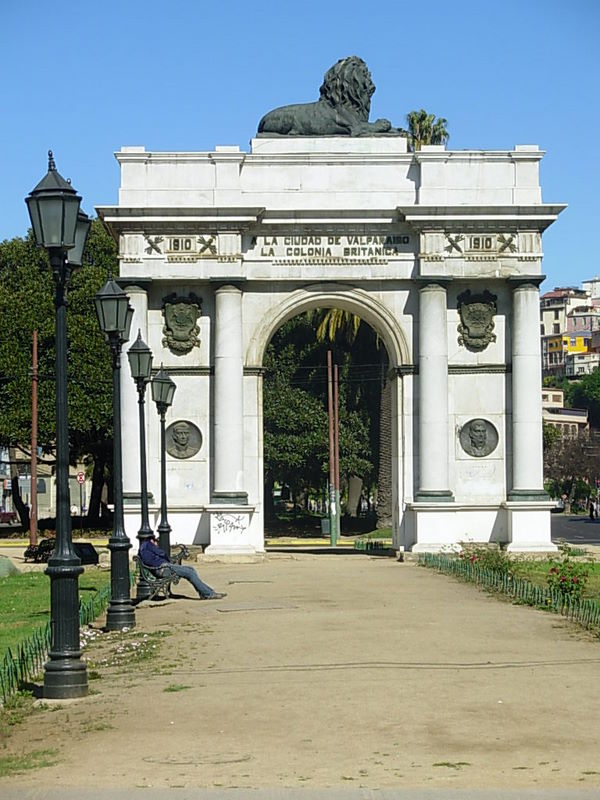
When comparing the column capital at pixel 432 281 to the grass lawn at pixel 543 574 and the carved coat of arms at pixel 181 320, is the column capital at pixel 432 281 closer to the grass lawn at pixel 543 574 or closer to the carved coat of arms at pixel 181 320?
the carved coat of arms at pixel 181 320

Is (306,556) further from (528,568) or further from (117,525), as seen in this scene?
(117,525)

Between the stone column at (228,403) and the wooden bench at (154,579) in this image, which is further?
the stone column at (228,403)

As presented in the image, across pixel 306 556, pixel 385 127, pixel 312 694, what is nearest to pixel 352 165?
pixel 385 127

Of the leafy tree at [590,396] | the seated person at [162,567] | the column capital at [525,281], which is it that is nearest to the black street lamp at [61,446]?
the seated person at [162,567]

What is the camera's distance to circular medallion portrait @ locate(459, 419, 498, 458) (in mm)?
37188

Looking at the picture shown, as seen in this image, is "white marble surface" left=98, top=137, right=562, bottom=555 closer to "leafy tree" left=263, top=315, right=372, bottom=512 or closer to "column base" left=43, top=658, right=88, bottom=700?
"column base" left=43, top=658, right=88, bottom=700

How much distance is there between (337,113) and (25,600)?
18.0 m

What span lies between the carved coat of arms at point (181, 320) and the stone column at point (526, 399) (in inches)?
326

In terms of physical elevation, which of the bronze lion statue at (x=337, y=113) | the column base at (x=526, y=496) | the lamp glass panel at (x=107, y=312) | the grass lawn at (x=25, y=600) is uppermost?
the bronze lion statue at (x=337, y=113)

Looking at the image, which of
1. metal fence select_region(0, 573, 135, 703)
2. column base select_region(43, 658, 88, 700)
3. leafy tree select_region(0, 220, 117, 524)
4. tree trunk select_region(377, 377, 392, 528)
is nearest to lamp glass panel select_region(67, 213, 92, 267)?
metal fence select_region(0, 573, 135, 703)

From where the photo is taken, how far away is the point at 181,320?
37094 mm

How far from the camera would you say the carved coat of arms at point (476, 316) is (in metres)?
37.1

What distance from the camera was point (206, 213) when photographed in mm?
36312

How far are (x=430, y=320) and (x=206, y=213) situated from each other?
6.31 m
